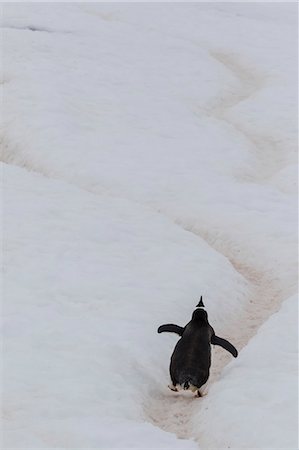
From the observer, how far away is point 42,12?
1576 inches

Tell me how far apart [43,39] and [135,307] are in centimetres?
2242

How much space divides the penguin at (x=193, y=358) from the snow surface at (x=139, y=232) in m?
0.33

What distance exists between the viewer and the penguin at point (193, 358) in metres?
12.3

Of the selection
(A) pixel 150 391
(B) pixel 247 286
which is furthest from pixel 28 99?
(A) pixel 150 391

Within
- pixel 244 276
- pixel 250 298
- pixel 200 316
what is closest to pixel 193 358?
pixel 200 316

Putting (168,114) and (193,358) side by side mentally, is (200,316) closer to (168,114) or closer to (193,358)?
(193,358)

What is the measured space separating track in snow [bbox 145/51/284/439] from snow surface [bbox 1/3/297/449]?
5 cm

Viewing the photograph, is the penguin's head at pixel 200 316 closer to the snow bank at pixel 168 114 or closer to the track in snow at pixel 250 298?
the track in snow at pixel 250 298

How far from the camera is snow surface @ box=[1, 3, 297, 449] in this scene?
11.8 meters

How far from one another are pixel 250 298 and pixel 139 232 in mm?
3354

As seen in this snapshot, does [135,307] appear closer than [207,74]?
Yes

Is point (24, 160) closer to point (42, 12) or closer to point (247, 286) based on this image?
point (247, 286)

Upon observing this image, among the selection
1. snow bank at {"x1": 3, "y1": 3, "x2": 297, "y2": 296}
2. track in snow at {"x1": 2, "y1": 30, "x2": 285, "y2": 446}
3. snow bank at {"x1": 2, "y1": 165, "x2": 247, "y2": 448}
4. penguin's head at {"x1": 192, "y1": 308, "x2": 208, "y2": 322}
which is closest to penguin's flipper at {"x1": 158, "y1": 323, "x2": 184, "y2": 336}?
penguin's head at {"x1": 192, "y1": 308, "x2": 208, "y2": 322}

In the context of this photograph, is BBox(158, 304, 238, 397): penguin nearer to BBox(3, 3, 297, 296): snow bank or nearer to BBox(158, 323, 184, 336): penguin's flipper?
BBox(158, 323, 184, 336): penguin's flipper
